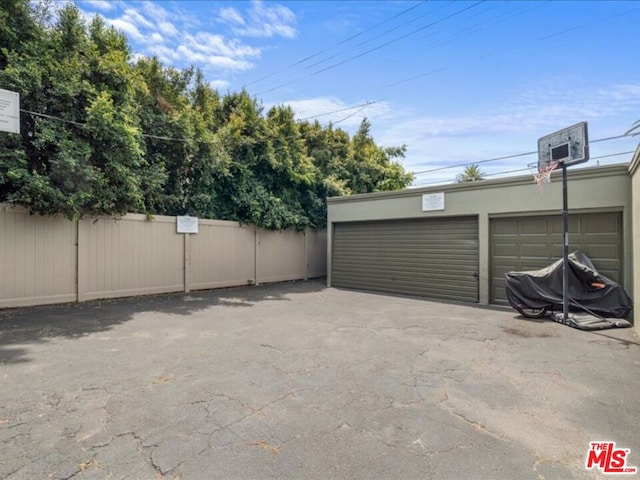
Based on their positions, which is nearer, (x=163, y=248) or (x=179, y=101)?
(x=163, y=248)

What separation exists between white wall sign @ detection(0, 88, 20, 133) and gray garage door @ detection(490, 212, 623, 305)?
984 cm

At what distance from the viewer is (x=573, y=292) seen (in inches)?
261

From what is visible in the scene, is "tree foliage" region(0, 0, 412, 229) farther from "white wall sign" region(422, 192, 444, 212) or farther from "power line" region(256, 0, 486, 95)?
"white wall sign" region(422, 192, 444, 212)

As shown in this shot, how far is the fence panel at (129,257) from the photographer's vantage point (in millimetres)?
8078

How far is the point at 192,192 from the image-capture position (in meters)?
10.4

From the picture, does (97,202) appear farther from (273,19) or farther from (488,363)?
(488,363)

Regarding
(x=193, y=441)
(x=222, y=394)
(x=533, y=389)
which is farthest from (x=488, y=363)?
(x=193, y=441)

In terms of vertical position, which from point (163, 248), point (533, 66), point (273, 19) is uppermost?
Result: point (273, 19)

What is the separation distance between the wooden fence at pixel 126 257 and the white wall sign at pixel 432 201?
16.8 ft

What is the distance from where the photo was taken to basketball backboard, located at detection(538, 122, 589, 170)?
233 inches

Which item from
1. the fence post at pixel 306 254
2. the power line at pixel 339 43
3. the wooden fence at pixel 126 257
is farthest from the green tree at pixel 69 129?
the fence post at pixel 306 254

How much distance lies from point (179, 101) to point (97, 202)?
4.25 m

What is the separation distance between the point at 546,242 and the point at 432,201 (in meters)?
2.77

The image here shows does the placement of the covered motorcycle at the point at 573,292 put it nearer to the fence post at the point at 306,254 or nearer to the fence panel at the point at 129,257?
the fence post at the point at 306,254
